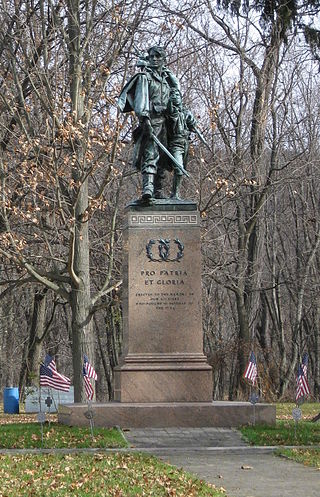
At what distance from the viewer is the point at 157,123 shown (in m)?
16.3

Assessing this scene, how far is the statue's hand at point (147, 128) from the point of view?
52.3ft

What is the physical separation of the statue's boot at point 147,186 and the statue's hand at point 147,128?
743 millimetres

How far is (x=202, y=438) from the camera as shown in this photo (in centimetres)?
1327

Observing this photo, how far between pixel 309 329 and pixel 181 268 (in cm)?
2996

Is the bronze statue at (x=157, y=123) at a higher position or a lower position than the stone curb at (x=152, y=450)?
higher

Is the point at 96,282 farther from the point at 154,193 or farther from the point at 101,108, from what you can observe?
the point at 154,193

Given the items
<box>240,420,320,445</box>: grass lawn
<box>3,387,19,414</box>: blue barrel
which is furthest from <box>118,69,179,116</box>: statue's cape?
<box>3,387,19,414</box>: blue barrel

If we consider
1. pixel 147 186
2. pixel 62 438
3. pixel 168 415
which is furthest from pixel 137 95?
pixel 62 438

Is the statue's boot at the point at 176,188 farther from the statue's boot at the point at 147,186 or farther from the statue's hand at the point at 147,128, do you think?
the statue's hand at the point at 147,128

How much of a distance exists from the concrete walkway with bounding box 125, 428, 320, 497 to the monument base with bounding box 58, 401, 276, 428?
22 cm

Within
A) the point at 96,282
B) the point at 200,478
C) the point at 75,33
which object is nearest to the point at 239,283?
the point at 96,282

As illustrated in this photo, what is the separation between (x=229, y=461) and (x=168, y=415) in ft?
8.63

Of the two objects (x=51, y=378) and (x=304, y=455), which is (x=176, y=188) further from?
(x=304, y=455)

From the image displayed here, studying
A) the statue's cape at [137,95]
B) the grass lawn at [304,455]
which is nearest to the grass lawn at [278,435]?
the grass lawn at [304,455]
